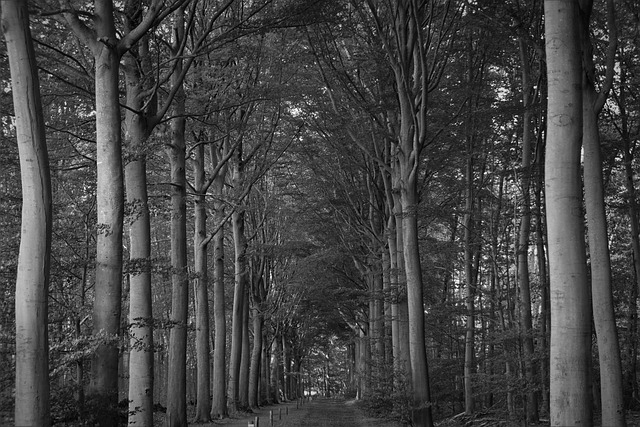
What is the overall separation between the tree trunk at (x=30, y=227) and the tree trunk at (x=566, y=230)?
5.73 metres

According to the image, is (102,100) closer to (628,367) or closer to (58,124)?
(58,124)

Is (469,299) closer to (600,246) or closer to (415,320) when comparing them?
(415,320)

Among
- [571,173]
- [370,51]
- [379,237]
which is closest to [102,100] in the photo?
[571,173]

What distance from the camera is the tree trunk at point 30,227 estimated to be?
742 cm

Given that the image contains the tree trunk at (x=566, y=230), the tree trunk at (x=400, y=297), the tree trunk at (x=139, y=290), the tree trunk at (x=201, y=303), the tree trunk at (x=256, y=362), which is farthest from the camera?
the tree trunk at (x=256, y=362)

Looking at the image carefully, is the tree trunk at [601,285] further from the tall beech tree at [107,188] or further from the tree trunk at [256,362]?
the tree trunk at [256,362]

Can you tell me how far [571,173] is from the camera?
723cm

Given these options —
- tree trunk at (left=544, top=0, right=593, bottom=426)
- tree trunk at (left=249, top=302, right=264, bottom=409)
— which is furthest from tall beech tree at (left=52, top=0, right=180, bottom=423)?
tree trunk at (left=249, top=302, right=264, bottom=409)

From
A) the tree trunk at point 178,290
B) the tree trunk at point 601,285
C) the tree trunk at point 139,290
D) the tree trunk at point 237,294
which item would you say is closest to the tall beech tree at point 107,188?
the tree trunk at point 139,290

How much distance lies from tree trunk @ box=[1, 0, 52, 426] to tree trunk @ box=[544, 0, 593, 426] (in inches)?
226

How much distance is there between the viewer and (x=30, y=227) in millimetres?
7676

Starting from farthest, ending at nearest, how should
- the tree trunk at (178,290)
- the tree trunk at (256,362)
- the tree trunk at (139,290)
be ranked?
the tree trunk at (256,362) < the tree trunk at (178,290) < the tree trunk at (139,290)

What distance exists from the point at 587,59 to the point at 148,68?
8.77 metres

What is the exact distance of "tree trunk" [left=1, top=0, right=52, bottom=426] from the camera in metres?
7.42
